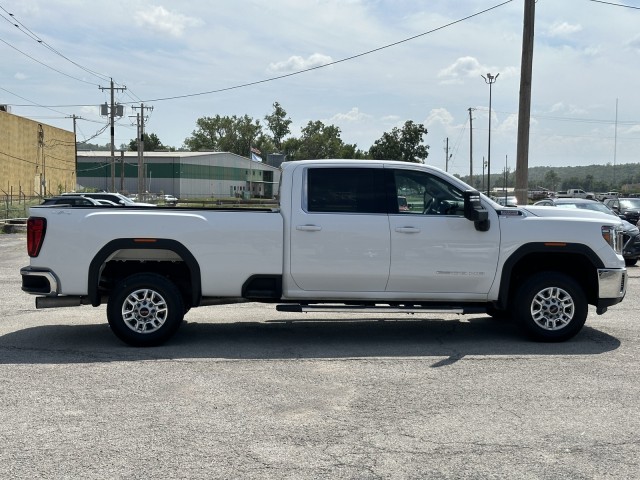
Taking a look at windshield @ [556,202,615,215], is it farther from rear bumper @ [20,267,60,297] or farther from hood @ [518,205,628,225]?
rear bumper @ [20,267,60,297]

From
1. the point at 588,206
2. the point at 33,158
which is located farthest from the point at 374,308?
the point at 33,158

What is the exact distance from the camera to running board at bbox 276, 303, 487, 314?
25.6 ft

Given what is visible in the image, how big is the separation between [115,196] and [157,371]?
83.7ft

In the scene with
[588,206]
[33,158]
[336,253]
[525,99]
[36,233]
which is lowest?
[336,253]

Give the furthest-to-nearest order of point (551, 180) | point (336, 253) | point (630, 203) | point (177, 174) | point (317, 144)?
point (551, 180) < point (317, 144) < point (177, 174) < point (630, 203) < point (336, 253)

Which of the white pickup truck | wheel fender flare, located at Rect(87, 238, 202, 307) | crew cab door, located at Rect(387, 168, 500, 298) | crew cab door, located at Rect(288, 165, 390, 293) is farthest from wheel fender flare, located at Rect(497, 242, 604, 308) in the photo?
wheel fender flare, located at Rect(87, 238, 202, 307)

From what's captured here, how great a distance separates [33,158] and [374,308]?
198 feet

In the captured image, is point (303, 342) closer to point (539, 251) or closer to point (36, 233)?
point (539, 251)

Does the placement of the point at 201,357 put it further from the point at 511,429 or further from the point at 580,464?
the point at 580,464

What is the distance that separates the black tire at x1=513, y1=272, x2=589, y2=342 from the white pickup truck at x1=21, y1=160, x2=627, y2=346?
0.01 m

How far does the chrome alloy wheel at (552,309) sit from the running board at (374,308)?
0.60 meters

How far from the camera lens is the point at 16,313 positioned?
9.89 meters

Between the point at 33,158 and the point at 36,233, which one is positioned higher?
the point at 33,158

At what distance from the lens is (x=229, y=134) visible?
14988 cm
